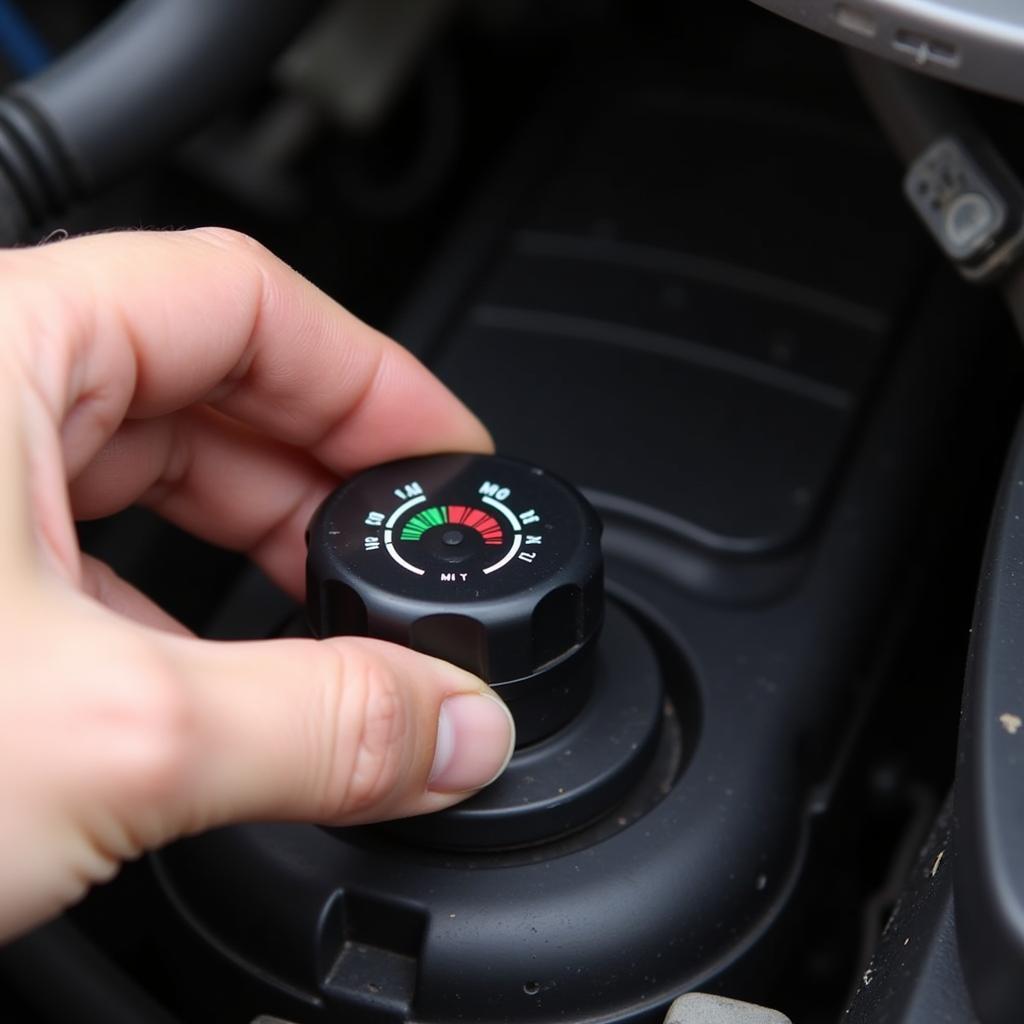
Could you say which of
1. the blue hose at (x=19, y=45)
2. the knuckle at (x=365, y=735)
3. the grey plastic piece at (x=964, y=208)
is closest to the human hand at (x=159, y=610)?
the knuckle at (x=365, y=735)

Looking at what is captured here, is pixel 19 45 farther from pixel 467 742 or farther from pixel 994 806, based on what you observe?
pixel 994 806

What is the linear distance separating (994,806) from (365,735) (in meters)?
Answer: 0.21

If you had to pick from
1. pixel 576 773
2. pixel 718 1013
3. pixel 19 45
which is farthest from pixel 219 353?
pixel 19 45

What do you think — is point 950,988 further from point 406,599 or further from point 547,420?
point 547,420

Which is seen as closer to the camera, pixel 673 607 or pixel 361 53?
pixel 673 607

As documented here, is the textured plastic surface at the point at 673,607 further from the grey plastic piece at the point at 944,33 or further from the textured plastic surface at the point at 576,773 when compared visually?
the grey plastic piece at the point at 944,33

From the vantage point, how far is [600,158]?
3.36 ft

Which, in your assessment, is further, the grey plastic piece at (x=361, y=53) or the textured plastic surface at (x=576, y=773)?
the grey plastic piece at (x=361, y=53)

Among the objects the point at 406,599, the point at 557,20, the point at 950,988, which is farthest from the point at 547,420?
the point at 557,20

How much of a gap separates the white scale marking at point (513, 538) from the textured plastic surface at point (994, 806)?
194 mm

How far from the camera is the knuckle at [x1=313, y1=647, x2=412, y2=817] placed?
19.5 inches

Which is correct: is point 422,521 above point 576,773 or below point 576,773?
above

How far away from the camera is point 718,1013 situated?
568 mm

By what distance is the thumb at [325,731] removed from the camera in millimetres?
453
